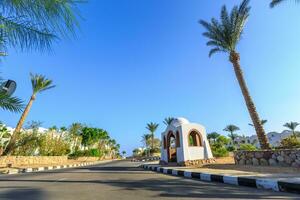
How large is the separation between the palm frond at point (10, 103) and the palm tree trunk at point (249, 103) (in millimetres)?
16075

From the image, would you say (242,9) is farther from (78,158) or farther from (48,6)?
(78,158)

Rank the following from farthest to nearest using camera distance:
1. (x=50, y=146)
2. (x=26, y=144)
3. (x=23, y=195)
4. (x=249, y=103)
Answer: (x=50, y=146) → (x=26, y=144) → (x=249, y=103) → (x=23, y=195)

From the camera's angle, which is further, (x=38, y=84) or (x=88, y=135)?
(x=88, y=135)

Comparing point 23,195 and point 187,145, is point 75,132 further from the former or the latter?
point 23,195

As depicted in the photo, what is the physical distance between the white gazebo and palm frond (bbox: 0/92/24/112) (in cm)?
1769

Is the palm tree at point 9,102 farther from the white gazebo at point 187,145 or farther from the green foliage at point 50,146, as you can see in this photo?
the green foliage at point 50,146

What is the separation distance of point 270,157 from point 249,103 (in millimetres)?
4756

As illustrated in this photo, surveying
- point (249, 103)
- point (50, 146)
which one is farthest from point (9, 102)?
point (50, 146)

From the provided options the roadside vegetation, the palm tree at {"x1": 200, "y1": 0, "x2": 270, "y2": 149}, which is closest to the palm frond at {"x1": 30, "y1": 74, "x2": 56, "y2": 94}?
the roadside vegetation

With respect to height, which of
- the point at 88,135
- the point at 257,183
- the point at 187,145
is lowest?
the point at 257,183

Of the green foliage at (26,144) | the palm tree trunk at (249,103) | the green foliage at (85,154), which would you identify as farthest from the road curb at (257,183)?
the green foliage at (85,154)

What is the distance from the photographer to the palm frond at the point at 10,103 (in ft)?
8.81

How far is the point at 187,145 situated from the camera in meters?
20.2

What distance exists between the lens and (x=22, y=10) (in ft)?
8.08
